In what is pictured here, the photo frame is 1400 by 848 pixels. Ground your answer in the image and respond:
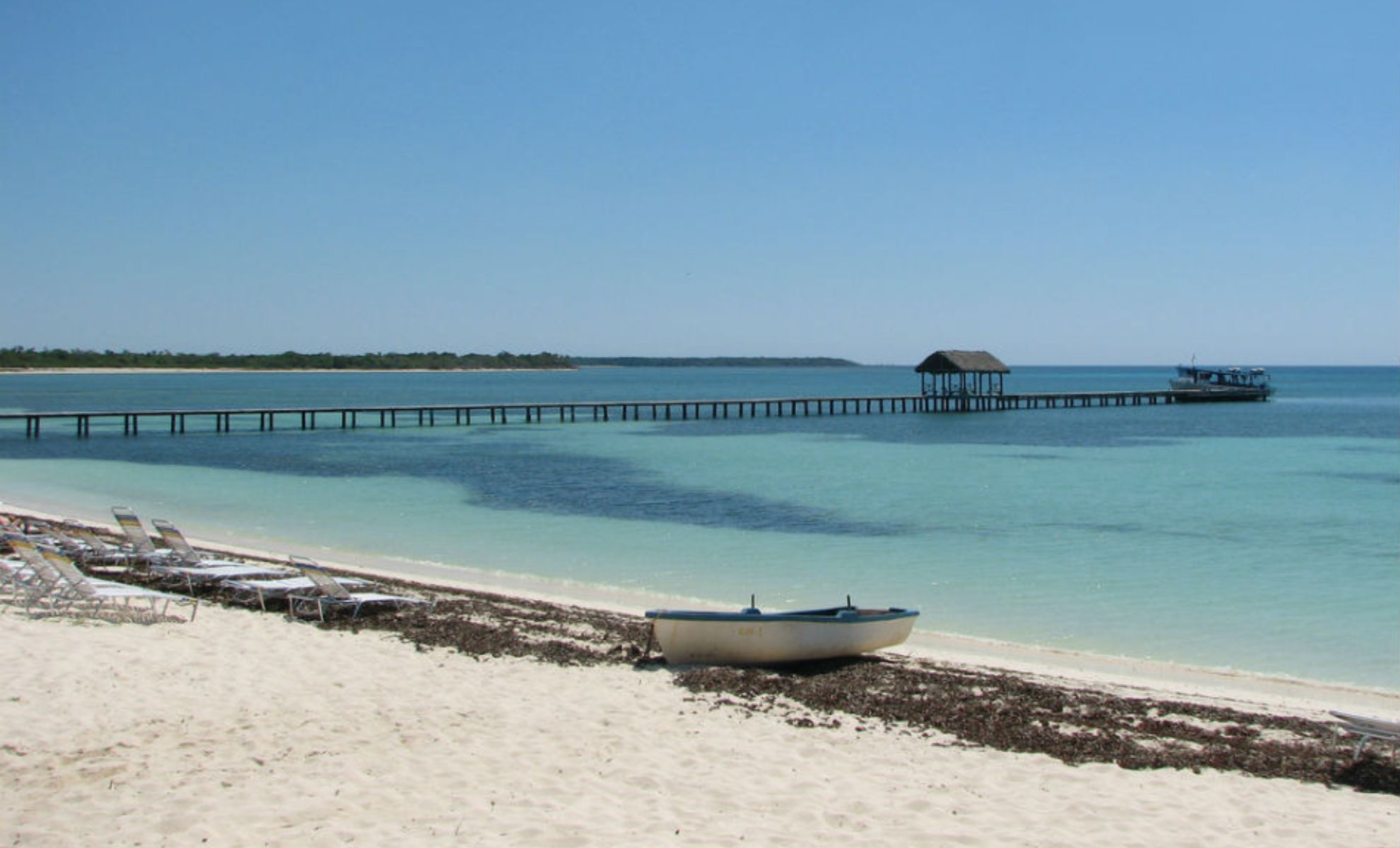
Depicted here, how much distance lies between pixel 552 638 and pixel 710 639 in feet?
5.71

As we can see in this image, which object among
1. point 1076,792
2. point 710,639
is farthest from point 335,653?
point 1076,792

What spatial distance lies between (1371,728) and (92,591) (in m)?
9.72

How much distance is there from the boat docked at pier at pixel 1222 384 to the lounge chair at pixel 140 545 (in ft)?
228

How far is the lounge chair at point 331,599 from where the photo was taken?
10406mm

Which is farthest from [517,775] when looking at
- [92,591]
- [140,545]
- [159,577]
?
[140,545]

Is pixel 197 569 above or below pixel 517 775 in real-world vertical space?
above

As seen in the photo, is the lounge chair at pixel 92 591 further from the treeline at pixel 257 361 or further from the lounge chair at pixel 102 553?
the treeline at pixel 257 361

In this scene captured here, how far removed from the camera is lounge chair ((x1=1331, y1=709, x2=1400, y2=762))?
6.51 metres

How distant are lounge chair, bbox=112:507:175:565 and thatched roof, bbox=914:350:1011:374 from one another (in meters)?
45.4

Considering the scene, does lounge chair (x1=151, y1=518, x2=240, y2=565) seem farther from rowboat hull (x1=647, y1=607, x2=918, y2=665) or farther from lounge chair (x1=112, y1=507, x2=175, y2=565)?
rowboat hull (x1=647, y1=607, x2=918, y2=665)

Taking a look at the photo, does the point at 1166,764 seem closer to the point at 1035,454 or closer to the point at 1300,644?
the point at 1300,644

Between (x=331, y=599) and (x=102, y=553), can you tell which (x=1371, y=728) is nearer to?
(x=331, y=599)

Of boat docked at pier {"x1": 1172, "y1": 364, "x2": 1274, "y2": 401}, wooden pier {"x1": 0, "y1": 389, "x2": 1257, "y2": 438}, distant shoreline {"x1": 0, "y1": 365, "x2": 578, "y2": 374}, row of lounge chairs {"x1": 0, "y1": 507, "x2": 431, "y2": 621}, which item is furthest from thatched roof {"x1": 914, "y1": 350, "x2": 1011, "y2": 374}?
distant shoreline {"x1": 0, "y1": 365, "x2": 578, "y2": 374}

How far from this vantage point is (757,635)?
868 centimetres
